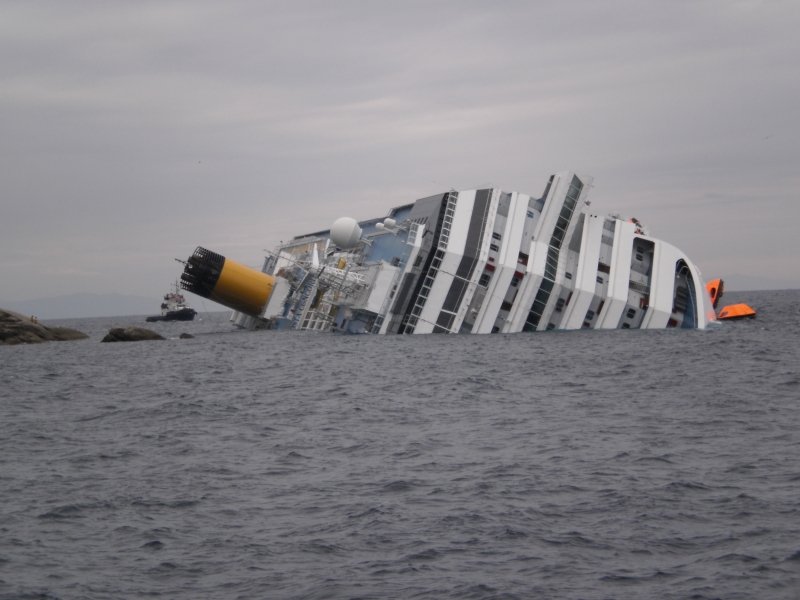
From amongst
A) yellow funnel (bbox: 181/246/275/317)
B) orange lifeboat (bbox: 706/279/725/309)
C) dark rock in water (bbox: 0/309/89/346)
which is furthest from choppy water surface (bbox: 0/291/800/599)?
orange lifeboat (bbox: 706/279/725/309)

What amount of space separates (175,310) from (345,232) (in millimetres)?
74531

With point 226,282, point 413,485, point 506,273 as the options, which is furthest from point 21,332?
point 413,485

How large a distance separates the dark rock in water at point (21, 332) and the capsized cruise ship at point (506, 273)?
15416 mm

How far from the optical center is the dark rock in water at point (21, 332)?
54.6m

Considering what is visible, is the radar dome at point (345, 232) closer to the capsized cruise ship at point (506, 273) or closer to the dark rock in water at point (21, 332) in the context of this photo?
the capsized cruise ship at point (506, 273)

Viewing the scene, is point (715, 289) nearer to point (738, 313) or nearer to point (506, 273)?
point (738, 313)

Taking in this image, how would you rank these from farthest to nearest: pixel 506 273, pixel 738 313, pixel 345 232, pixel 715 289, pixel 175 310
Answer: pixel 175 310 < pixel 715 289 < pixel 738 313 < pixel 345 232 < pixel 506 273

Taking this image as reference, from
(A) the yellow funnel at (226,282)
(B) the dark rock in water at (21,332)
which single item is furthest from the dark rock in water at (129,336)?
(A) the yellow funnel at (226,282)

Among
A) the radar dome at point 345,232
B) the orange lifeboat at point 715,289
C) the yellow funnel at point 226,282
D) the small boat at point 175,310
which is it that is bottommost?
the small boat at point 175,310

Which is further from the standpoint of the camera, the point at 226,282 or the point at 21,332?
the point at 21,332

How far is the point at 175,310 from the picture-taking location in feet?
382

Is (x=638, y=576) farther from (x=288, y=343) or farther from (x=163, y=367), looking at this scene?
(x=288, y=343)

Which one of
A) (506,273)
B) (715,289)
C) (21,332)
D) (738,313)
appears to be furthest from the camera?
(715,289)

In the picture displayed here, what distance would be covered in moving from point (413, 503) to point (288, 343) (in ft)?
98.4
